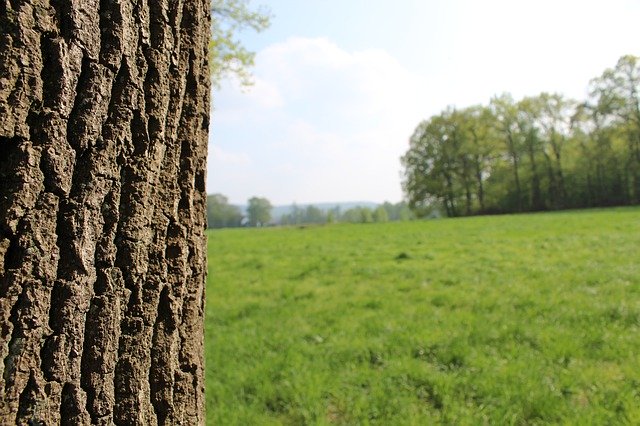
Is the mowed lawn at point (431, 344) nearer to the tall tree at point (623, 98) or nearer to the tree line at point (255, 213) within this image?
the tall tree at point (623, 98)

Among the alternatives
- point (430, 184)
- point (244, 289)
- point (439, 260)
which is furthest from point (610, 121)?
point (244, 289)

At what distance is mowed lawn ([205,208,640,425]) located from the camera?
3.87 m

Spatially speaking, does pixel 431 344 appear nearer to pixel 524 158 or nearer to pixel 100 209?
pixel 100 209

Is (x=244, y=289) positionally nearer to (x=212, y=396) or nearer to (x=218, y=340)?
(x=218, y=340)

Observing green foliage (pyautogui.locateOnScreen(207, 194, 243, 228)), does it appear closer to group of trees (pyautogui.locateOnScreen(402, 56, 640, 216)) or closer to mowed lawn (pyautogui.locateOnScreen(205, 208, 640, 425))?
group of trees (pyautogui.locateOnScreen(402, 56, 640, 216))

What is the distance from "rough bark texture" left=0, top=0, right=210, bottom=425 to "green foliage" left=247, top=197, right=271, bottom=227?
4996 inches

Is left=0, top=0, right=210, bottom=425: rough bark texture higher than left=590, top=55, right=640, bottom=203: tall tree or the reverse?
the reverse

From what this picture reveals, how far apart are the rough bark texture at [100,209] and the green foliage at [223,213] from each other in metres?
111

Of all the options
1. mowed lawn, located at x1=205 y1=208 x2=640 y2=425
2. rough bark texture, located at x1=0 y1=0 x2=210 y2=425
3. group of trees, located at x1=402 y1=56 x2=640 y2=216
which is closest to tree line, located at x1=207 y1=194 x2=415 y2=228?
group of trees, located at x1=402 y1=56 x2=640 y2=216

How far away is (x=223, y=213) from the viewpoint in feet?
378

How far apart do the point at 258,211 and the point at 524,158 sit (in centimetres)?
8670

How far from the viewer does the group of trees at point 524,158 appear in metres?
47.6

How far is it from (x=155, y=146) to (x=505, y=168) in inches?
2291

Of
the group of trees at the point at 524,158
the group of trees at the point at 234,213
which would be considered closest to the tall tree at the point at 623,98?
the group of trees at the point at 524,158
